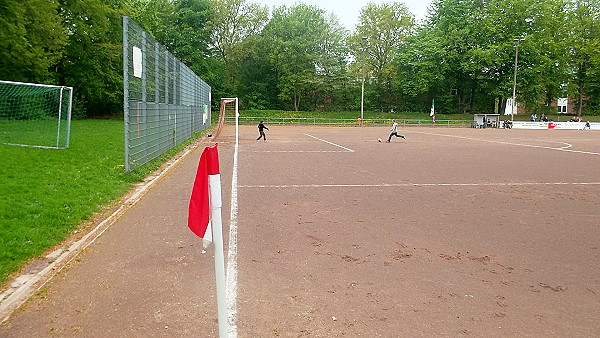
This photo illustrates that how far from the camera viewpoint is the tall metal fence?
36.1ft

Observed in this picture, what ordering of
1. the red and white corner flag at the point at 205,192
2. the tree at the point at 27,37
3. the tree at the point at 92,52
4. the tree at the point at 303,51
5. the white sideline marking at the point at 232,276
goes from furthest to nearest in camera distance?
1. the tree at the point at 303,51
2. the tree at the point at 92,52
3. the tree at the point at 27,37
4. the white sideline marking at the point at 232,276
5. the red and white corner flag at the point at 205,192

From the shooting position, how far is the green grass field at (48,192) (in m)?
5.40

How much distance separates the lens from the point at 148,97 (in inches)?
524

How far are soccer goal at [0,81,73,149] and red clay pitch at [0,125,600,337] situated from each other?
10.9m

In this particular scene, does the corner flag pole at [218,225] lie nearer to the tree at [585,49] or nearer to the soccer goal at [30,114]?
the soccer goal at [30,114]

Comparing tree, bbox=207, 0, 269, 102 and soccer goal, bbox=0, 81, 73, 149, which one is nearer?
soccer goal, bbox=0, 81, 73, 149

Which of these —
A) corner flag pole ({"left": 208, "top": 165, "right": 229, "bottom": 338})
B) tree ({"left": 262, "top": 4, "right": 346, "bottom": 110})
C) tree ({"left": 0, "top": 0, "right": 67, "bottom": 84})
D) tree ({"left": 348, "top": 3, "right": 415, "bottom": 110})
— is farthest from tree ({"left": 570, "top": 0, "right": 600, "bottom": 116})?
corner flag pole ({"left": 208, "top": 165, "right": 229, "bottom": 338})

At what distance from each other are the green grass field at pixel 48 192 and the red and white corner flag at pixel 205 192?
2972 millimetres

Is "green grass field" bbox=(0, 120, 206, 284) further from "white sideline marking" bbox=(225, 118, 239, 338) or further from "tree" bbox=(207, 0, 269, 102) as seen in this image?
"tree" bbox=(207, 0, 269, 102)

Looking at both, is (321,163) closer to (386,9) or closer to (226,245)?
(226,245)

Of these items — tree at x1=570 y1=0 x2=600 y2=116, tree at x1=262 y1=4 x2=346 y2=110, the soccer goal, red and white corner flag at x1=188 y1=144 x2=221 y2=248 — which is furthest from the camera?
tree at x1=262 y1=4 x2=346 y2=110

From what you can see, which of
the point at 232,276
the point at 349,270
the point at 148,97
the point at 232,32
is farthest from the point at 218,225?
the point at 232,32

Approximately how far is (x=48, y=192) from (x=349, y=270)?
588 centimetres

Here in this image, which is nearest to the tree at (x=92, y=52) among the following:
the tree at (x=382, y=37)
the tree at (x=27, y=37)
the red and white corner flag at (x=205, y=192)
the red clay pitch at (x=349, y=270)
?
the tree at (x=27, y=37)
